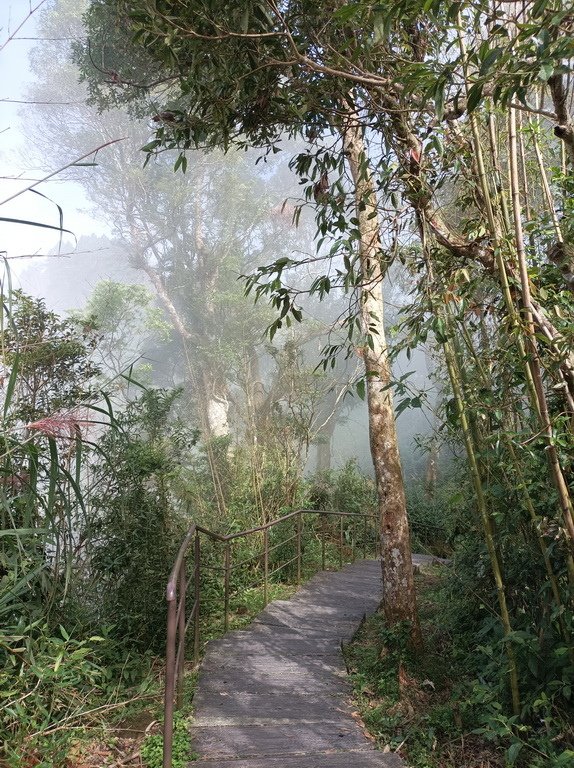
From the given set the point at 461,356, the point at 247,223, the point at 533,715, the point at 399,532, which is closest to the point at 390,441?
the point at 399,532

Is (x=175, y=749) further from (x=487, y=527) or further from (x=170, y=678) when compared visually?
(x=487, y=527)

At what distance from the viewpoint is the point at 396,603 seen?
4605mm

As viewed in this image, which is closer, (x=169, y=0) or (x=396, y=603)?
(x=169, y=0)

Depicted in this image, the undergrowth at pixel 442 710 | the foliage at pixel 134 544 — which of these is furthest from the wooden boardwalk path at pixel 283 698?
the foliage at pixel 134 544

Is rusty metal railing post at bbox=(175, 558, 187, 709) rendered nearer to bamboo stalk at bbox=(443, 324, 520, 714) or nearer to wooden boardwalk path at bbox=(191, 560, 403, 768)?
wooden boardwalk path at bbox=(191, 560, 403, 768)

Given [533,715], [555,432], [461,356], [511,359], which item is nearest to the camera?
[555,432]

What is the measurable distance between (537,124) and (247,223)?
21.4m

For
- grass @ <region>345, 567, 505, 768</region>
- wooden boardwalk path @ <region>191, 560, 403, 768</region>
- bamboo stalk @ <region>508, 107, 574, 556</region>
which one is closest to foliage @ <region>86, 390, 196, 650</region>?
wooden boardwalk path @ <region>191, 560, 403, 768</region>

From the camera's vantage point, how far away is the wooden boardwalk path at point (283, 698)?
2818 mm

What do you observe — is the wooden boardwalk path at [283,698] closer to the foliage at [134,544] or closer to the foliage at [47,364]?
the foliage at [134,544]

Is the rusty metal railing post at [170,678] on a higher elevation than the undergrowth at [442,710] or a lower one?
higher

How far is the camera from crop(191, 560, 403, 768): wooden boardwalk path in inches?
111

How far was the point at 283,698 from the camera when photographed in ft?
11.4

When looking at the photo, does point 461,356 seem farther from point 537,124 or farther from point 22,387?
point 22,387
